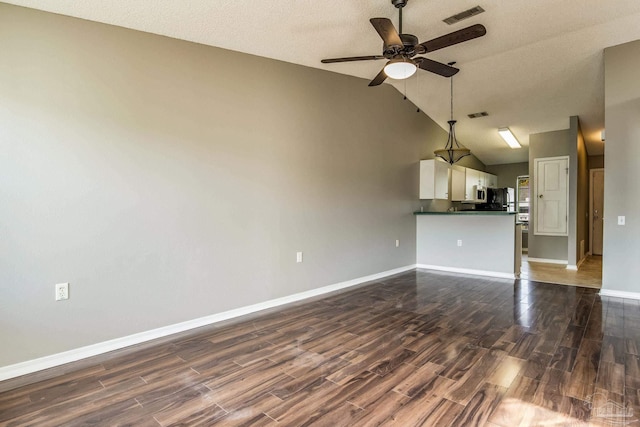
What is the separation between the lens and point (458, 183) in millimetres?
7242

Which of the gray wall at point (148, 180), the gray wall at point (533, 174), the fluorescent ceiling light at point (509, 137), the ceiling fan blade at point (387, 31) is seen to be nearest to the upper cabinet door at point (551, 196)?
the gray wall at point (533, 174)

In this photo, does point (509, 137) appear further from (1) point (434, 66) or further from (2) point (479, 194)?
(1) point (434, 66)

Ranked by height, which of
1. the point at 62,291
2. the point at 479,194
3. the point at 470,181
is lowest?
the point at 62,291

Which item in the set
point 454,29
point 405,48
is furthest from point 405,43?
point 454,29

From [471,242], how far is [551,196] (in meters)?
2.46

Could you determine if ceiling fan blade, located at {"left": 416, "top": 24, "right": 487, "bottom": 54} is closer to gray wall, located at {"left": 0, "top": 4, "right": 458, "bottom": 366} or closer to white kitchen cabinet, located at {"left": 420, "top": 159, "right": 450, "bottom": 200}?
gray wall, located at {"left": 0, "top": 4, "right": 458, "bottom": 366}

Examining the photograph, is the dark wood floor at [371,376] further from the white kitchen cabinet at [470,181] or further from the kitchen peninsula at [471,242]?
the white kitchen cabinet at [470,181]

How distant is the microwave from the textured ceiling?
2.34 m

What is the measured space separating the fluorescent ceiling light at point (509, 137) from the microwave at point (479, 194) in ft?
3.85

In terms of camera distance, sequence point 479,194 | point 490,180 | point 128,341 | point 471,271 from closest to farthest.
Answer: point 128,341, point 471,271, point 479,194, point 490,180

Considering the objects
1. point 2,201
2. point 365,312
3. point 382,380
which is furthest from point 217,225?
point 382,380

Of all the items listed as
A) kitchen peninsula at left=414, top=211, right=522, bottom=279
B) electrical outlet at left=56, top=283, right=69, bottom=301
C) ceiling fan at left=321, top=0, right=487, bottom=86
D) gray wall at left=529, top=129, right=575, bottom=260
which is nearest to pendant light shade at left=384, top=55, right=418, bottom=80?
ceiling fan at left=321, top=0, right=487, bottom=86

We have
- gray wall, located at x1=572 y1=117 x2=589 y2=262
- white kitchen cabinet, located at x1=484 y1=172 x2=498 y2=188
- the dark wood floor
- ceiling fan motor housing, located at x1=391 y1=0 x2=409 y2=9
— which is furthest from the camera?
white kitchen cabinet, located at x1=484 y1=172 x2=498 y2=188

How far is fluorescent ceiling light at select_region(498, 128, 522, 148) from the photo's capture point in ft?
22.5
